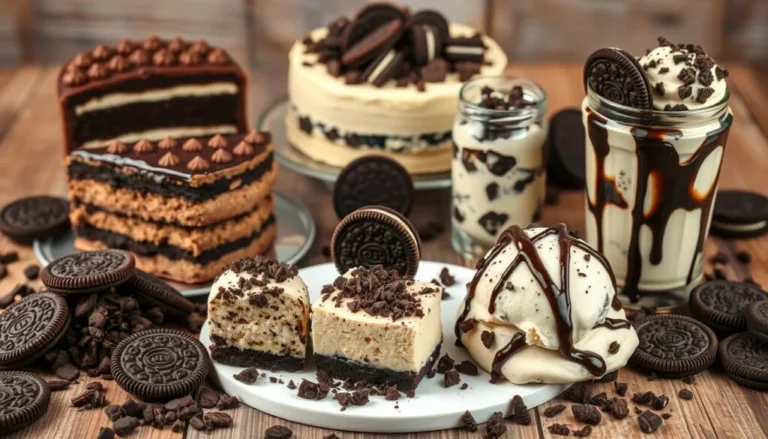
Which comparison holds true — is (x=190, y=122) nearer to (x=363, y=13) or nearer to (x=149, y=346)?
(x=363, y=13)

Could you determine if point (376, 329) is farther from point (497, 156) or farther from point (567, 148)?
point (567, 148)

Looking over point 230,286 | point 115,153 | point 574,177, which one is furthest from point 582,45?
point 230,286

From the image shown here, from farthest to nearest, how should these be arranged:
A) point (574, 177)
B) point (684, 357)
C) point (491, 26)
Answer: point (491, 26), point (574, 177), point (684, 357)

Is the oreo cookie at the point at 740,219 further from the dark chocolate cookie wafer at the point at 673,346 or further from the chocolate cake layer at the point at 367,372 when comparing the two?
the chocolate cake layer at the point at 367,372

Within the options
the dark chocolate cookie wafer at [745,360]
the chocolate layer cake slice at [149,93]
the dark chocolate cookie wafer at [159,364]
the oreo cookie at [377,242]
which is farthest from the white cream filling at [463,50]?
the dark chocolate cookie wafer at [159,364]

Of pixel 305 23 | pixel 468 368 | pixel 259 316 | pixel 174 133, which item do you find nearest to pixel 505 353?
pixel 468 368

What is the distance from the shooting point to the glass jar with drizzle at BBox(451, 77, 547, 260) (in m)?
3.14

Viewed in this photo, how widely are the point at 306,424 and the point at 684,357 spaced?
97 cm

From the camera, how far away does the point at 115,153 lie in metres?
3.18

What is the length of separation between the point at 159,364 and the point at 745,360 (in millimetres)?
1469

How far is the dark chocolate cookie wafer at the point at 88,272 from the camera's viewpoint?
273cm

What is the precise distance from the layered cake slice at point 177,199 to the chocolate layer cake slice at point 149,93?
357mm

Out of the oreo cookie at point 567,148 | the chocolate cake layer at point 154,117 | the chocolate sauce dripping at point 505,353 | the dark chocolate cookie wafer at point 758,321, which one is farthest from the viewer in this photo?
the oreo cookie at point 567,148

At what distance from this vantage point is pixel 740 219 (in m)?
3.48
